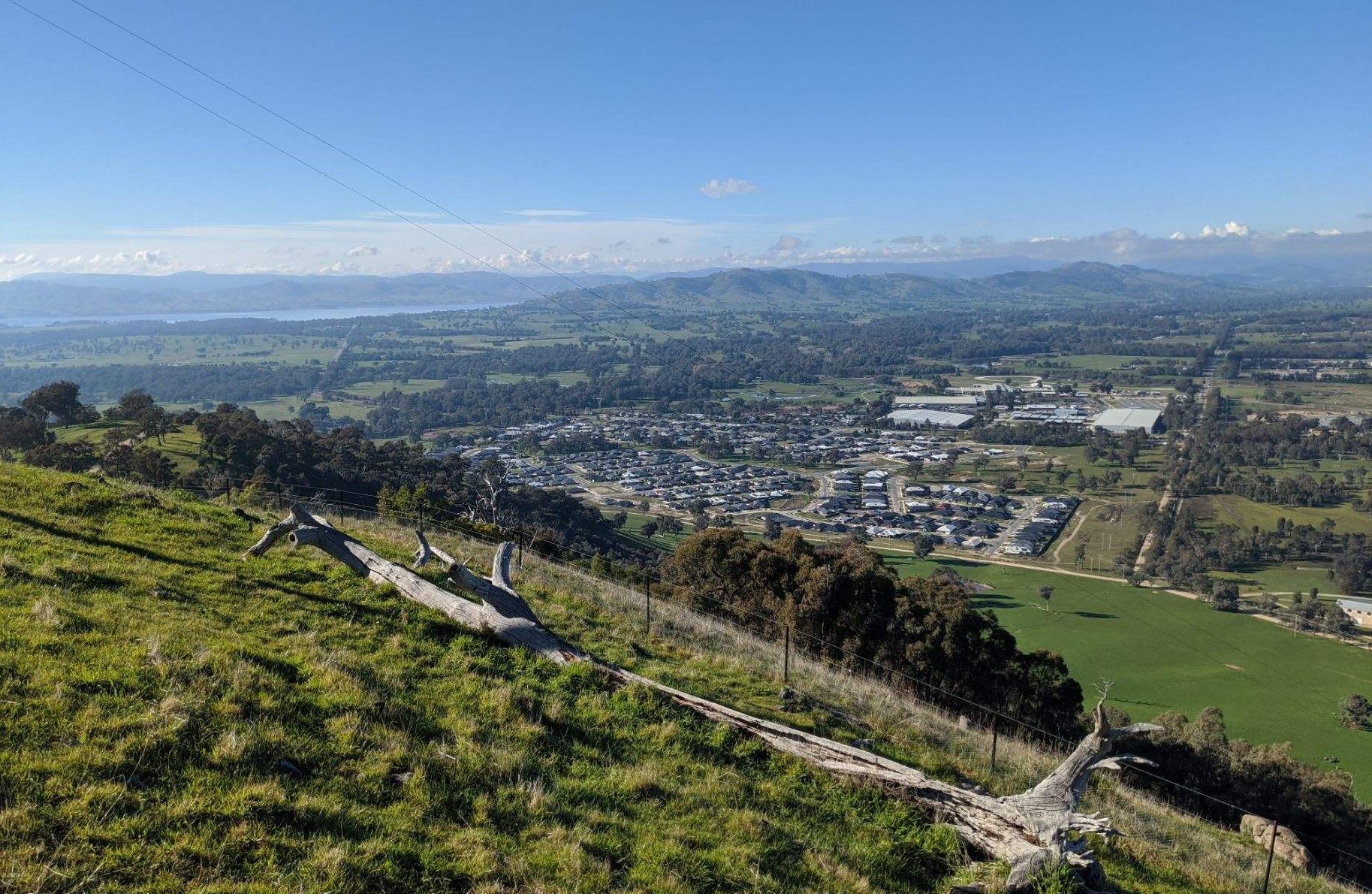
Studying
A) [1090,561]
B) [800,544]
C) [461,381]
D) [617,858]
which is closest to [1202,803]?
[800,544]

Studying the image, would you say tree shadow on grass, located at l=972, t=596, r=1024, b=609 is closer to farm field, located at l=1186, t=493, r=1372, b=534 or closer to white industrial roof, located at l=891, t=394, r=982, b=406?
farm field, located at l=1186, t=493, r=1372, b=534

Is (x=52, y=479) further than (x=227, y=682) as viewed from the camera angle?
Yes

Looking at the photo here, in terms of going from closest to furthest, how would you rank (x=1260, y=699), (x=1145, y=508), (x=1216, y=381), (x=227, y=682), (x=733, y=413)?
(x=227, y=682) < (x=1260, y=699) < (x=1145, y=508) < (x=733, y=413) < (x=1216, y=381)

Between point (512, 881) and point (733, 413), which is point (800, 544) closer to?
point (512, 881)

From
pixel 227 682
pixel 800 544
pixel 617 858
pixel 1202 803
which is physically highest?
pixel 227 682

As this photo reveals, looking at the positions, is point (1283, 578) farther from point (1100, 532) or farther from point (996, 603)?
point (996, 603)

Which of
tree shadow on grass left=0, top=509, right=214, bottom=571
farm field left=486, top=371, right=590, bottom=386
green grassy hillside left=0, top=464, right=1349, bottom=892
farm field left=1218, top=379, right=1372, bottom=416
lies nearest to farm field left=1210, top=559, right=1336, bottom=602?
green grassy hillside left=0, top=464, right=1349, bottom=892

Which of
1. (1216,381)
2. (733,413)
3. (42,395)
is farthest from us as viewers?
(1216,381)
